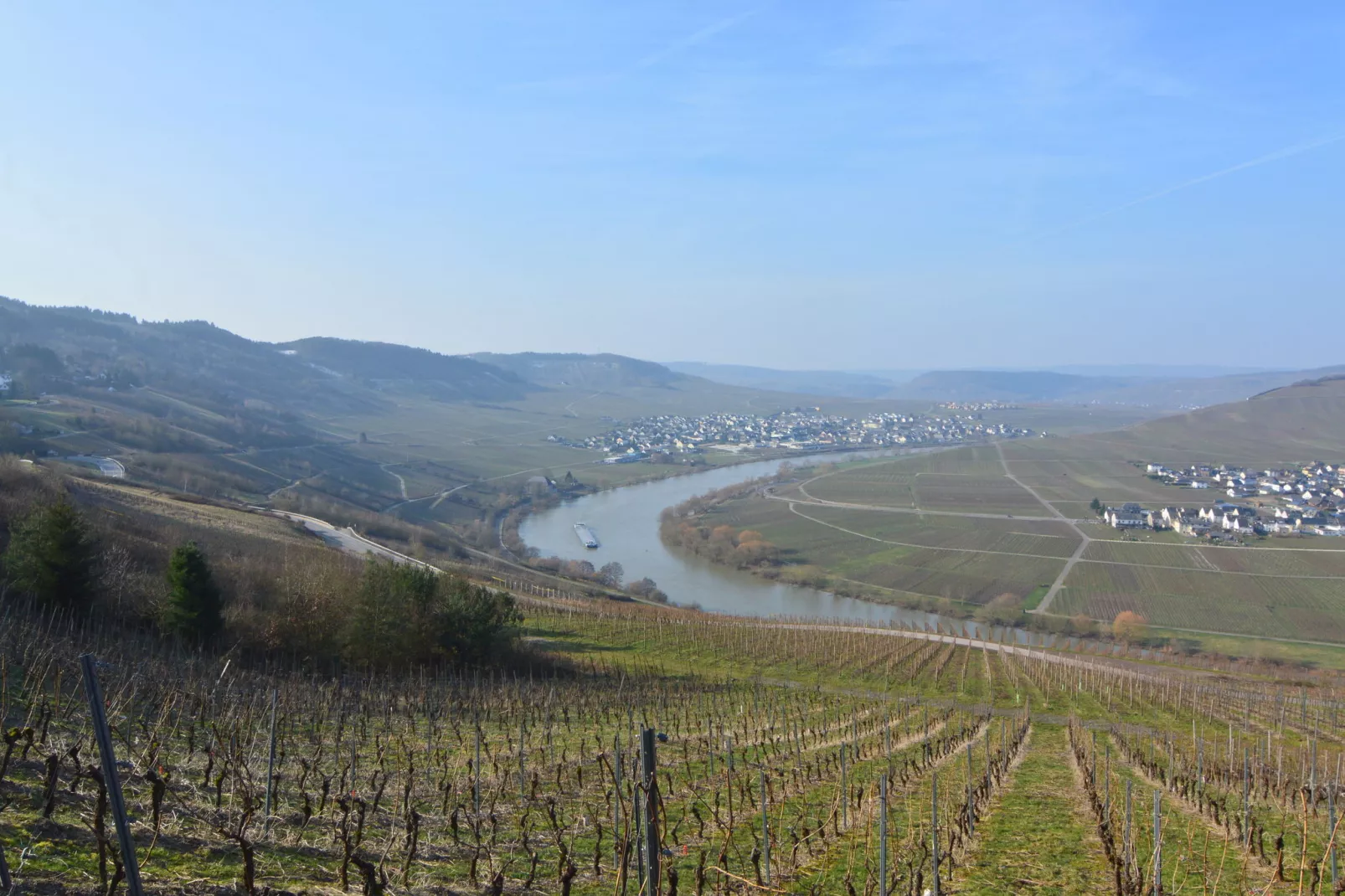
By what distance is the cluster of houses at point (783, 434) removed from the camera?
469 feet

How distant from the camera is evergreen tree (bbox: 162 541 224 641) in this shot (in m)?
16.3

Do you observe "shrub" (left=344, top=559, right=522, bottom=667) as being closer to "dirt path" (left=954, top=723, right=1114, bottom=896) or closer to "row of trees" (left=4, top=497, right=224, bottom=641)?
"row of trees" (left=4, top=497, right=224, bottom=641)

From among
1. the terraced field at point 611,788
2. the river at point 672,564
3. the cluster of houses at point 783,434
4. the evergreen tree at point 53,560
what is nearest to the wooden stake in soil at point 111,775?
the terraced field at point 611,788

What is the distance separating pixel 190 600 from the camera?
1650cm

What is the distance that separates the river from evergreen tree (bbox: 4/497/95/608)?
105ft

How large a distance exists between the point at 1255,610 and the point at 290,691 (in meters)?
48.4

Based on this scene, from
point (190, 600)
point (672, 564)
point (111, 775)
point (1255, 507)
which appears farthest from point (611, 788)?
point (1255, 507)

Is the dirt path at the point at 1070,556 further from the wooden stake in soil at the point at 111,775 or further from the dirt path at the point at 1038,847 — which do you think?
the wooden stake in soil at the point at 111,775

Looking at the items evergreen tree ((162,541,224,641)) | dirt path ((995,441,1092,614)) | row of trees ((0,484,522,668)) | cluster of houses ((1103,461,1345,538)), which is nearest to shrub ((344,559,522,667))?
row of trees ((0,484,522,668))

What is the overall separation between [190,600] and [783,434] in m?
151

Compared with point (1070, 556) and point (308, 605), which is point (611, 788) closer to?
point (308, 605)

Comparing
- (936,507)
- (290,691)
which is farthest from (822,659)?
(936,507)

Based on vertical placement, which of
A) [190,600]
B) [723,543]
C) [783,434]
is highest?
[783,434]

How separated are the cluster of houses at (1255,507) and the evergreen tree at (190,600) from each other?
64.8m
